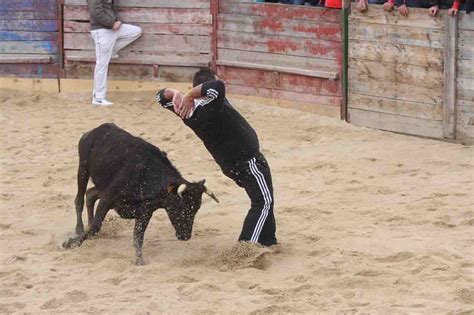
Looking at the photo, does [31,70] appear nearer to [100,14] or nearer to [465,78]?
[100,14]

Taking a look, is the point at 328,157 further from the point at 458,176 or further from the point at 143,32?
the point at 143,32

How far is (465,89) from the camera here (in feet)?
36.9

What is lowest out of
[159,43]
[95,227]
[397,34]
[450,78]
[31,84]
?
[95,227]

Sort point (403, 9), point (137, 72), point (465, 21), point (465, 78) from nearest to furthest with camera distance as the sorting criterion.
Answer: point (465, 21) → point (465, 78) → point (403, 9) → point (137, 72)

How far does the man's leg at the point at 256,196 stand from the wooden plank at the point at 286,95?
16.1ft

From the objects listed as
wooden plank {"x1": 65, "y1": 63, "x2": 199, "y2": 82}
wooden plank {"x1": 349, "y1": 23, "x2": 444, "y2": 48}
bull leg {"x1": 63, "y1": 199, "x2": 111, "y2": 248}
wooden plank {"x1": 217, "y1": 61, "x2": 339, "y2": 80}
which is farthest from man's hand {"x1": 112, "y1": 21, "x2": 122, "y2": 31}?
bull leg {"x1": 63, "y1": 199, "x2": 111, "y2": 248}

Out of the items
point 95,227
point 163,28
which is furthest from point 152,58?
point 95,227

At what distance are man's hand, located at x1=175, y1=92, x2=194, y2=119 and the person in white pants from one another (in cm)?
637

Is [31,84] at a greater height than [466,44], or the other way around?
[466,44]

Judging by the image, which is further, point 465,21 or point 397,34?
point 397,34

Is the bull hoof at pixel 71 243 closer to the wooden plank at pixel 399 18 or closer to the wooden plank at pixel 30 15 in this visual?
the wooden plank at pixel 399 18

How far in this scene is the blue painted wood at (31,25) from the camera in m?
14.3

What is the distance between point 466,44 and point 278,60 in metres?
2.75

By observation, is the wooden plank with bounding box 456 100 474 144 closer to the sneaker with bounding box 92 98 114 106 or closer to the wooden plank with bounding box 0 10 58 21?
the sneaker with bounding box 92 98 114 106
